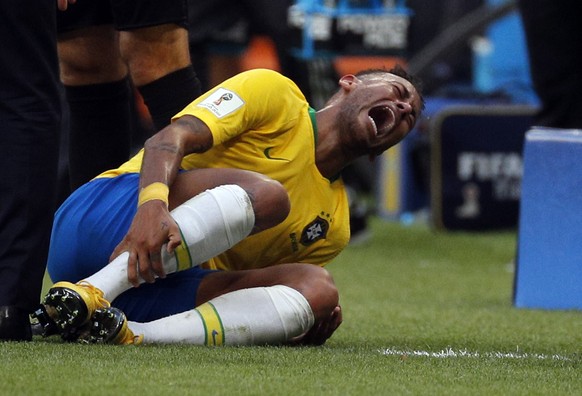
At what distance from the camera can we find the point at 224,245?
259 centimetres

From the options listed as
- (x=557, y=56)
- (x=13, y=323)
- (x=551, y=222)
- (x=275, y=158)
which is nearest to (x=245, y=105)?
(x=275, y=158)

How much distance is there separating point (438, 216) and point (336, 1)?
55.0 inches

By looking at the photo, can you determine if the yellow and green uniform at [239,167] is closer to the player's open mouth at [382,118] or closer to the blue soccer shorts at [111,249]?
the blue soccer shorts at [111,249]

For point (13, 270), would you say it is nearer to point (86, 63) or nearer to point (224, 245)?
point (224, 245)

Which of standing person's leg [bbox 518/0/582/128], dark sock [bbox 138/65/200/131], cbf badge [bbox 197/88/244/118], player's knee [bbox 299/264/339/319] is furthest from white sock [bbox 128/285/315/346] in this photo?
standing person's leg [bbox 518/0/582/128]

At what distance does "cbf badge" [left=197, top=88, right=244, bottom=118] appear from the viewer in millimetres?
2717

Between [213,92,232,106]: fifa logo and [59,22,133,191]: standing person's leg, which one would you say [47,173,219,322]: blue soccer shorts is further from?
[59,22,133,191]: standing person's leg

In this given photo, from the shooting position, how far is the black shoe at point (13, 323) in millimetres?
2561

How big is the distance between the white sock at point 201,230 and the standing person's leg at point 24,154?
0.45 ft

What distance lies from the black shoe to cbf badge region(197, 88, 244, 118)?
54cm

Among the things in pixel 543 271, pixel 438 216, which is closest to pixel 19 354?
pixel 543 271

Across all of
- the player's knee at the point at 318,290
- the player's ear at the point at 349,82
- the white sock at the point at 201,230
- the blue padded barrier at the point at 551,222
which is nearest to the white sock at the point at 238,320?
the player's knee at the point at 318,290

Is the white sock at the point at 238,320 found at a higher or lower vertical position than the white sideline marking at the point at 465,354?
higher

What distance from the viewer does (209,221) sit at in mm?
2535
